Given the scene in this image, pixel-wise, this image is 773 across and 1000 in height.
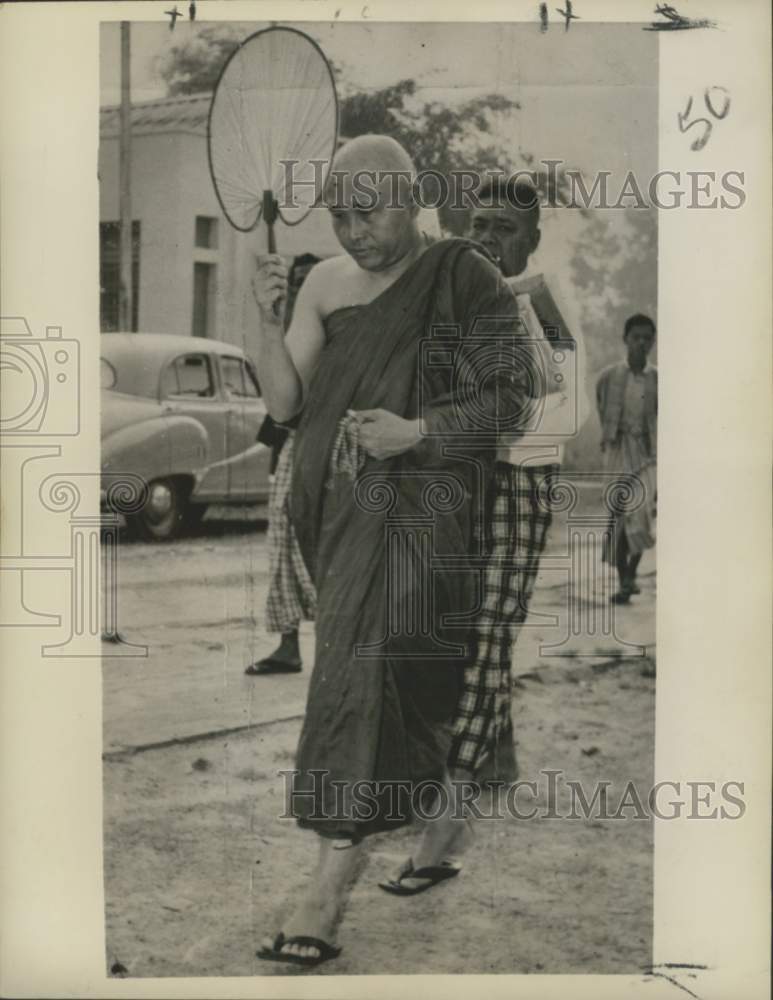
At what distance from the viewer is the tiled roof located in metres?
4.43

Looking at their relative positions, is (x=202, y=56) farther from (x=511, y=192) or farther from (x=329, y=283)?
(x=511, y=192)

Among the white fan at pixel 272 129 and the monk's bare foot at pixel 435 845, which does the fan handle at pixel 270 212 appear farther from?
the monk's bare foot at pixel 435 845

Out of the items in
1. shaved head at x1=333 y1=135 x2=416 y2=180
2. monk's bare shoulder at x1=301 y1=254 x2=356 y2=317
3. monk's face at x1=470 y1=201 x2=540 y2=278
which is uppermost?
shaved head at x1=333 y1=135 x2=416 y2=180

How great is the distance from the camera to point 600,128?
4422mm

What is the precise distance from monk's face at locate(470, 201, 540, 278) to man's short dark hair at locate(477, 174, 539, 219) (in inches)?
0.5

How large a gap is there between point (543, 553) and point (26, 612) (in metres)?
1.60

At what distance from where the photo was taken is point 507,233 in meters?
4.44

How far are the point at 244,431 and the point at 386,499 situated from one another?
49cm

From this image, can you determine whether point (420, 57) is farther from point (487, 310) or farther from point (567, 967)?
point (567, 967)

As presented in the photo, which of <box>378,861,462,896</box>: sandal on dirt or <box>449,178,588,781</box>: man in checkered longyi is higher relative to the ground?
<box>449,178,588,781</box>: man in checkered longyi
